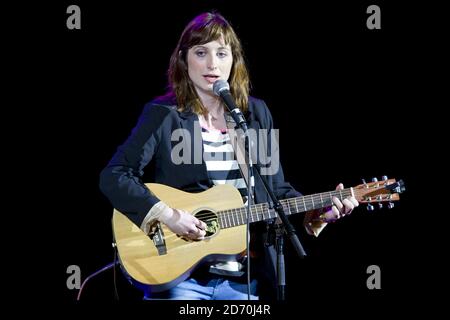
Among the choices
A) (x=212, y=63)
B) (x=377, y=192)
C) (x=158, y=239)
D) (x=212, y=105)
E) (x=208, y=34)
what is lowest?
(x=158, y=239)

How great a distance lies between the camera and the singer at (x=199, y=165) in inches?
109

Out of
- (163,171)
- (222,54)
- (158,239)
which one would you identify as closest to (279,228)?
A: (158,239)

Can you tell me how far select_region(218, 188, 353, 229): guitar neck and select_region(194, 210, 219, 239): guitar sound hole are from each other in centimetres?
4

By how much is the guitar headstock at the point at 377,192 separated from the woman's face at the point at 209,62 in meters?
1.07

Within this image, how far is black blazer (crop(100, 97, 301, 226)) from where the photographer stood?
281cm

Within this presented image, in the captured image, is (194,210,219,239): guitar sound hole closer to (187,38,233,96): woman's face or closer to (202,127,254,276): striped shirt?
(202,127,254,276): striped shirt

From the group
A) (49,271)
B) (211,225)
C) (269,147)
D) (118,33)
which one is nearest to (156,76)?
(118,33)


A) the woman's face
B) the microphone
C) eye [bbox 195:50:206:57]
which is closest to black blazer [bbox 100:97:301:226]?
the woman's face

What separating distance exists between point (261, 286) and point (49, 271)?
1.42 metres

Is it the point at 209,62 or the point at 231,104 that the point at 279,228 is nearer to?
the point at 231,104

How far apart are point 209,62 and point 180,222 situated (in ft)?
3.26

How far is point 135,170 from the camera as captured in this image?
295cm

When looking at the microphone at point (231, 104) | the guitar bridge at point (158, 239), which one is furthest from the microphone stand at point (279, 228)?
the guitar bridge at point (158, 239)

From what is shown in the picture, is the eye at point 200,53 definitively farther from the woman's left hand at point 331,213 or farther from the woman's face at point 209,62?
the woman's left hand at point 331,213
